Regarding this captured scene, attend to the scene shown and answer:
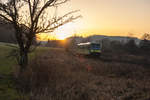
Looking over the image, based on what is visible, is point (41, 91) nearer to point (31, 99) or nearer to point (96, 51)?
point (31, 99)

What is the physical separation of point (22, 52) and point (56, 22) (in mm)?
2861

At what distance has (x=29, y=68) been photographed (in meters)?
8.37

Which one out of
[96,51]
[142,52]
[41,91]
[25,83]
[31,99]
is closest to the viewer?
[31,99]

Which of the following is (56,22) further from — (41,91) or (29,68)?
(41,91)

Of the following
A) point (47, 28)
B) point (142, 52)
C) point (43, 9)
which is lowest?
point (142, 52)

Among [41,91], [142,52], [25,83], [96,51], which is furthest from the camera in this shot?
[142,52]

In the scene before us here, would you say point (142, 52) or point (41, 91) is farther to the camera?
point (142, 52)

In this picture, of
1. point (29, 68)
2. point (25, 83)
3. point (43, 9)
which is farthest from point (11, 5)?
point (25, 83)

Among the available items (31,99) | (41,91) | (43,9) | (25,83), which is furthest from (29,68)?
(43,9)

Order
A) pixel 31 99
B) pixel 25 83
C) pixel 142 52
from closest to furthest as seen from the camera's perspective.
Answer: pixel 31 99, pixel 25 83, pixel 142 52

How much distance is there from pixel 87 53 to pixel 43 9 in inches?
828

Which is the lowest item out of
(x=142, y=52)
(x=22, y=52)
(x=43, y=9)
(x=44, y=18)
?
(x=142, y=52)

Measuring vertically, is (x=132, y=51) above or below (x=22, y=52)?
below

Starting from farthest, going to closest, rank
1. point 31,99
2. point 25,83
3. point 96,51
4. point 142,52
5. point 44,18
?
1. point 142,52
2. point 96,51
3. point 44,18
4. point 25,83
5. point 31,99
